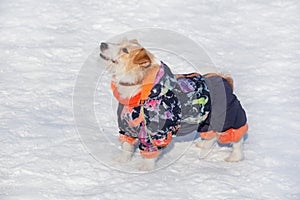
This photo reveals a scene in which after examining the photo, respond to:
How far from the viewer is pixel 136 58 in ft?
13.3

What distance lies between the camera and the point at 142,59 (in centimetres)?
403

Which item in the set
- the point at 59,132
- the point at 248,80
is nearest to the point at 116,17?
the point at 248,80

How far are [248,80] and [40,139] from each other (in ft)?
8.01

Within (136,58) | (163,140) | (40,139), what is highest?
(136,58)

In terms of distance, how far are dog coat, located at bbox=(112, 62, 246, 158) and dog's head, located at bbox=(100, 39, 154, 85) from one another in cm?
9

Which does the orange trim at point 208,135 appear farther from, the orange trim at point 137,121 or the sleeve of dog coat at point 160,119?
the orange trim at point 137,121

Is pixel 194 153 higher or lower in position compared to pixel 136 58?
lower

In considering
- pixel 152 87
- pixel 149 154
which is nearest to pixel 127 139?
pixel 149 154

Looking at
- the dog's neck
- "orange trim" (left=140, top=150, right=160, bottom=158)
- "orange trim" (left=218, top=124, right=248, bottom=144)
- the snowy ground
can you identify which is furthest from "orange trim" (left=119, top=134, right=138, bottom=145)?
"orange trim" (left=218, top=124, right=248, bottom=144)

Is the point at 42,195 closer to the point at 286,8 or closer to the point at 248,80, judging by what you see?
the point at 248,80

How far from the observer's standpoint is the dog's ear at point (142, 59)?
403 centimetres

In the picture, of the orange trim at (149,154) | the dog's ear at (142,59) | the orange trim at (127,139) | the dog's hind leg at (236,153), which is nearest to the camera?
the dog's ear at (142,59)

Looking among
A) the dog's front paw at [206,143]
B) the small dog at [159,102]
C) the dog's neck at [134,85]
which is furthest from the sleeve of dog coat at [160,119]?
the dog's front paw at [206,143]

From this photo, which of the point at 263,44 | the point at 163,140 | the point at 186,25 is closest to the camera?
the point at 163,140
